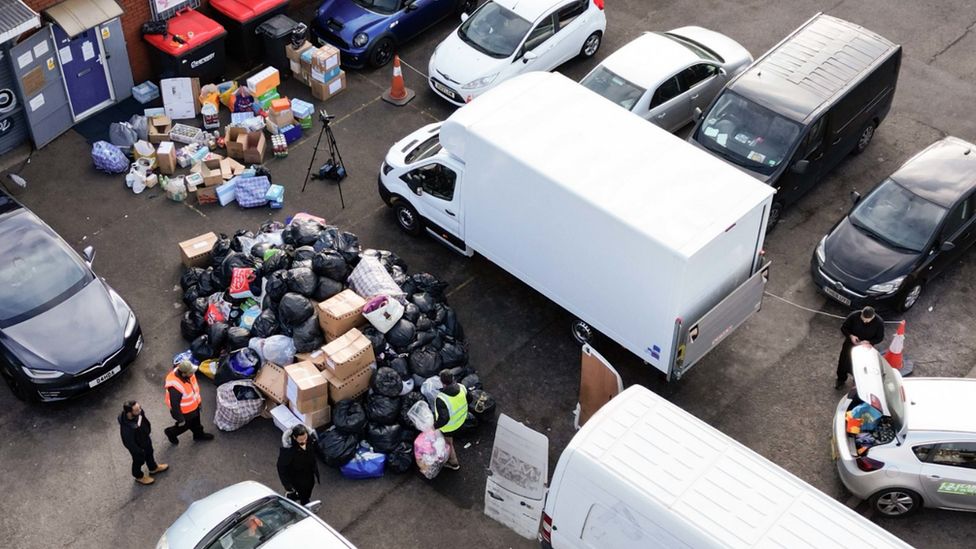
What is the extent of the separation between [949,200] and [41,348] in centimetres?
1206

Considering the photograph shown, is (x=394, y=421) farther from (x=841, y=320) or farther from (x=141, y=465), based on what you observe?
(x=841, y=320)

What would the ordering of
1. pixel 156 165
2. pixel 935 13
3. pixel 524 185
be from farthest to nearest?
pixel 935 13 < pixel 156 165 < pixel 524 185

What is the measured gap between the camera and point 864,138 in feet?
56.6

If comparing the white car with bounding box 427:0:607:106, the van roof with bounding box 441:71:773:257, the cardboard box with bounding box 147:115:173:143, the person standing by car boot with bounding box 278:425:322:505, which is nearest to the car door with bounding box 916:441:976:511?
the van roof with bounding box 441:71:773:257

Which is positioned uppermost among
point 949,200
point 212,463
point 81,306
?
point 949,200

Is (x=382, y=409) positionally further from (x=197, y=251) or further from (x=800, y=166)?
(x=800, y=166)

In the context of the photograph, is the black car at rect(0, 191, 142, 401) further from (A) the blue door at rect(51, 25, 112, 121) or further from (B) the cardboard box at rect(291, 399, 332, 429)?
(A) the blue door at rect(51, 25, 112, 121)

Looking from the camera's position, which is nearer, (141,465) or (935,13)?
(141,465)

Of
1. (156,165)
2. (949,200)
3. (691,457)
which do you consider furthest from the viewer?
(156,165)

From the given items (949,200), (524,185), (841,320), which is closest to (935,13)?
(949,200)

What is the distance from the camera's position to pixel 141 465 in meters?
12.4

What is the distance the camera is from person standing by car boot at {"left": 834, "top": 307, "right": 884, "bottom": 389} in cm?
1310

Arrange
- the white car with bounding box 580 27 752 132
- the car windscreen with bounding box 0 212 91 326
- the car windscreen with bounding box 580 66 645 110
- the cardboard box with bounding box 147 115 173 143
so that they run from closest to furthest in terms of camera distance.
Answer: the car windscreen with bounding box 0 212 91 326 → the car windscreen with bounding box 580 66 645 110 → the white car with bounding box 580 27 752 132 → the cardboard box with bounding box 147 115 173 143

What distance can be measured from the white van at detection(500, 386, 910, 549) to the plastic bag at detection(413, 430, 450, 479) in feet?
6.86
